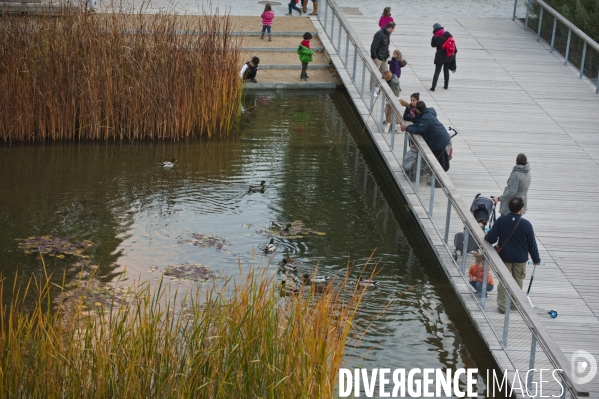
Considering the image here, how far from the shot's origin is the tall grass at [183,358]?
6168 mm

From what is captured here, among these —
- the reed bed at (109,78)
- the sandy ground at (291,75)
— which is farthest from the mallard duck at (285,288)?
the sandy ground at (291,75)

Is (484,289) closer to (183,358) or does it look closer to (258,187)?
(183,358)

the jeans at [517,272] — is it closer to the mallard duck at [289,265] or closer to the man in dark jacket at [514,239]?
the man in dark jacket at [514,239]

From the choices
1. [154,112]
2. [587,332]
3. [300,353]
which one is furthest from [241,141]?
[300,353]

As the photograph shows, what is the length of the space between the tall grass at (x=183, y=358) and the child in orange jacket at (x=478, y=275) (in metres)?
2.84

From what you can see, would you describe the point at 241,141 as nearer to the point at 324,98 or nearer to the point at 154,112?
the point at 154,112

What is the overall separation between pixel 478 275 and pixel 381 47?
7322 mm

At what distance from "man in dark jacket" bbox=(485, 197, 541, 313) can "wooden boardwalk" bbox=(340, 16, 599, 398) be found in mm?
423

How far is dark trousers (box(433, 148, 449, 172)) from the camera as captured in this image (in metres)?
12.1

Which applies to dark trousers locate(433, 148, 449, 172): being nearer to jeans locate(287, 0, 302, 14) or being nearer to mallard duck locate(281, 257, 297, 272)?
mallard duck locate(281, 257, 297, 272)

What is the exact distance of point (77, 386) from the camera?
6.18 meters

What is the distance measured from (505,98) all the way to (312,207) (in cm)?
547

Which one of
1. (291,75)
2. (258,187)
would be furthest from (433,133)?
(291,75)

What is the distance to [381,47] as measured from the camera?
16016 millimetres
